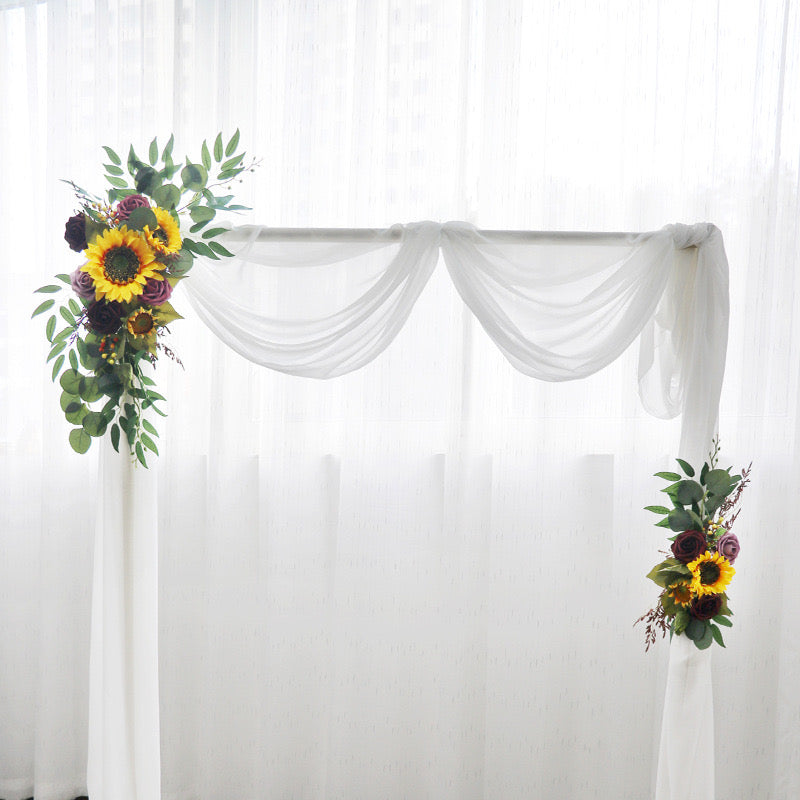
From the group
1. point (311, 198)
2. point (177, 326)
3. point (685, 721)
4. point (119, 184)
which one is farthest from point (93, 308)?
point (685, 721)

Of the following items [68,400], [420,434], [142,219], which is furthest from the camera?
[420,434]

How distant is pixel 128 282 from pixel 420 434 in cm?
97

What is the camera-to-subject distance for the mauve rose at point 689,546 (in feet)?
5.40

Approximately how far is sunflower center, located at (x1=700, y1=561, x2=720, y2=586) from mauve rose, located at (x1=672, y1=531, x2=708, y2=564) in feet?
0.12

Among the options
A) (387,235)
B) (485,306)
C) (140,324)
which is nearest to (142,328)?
(140,324)

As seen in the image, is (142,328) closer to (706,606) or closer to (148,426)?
(148,426)

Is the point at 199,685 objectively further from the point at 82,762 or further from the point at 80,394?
the point at 80,394

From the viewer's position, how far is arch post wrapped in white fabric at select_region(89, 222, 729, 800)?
5.59ft

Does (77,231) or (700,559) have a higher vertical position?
(77,231)

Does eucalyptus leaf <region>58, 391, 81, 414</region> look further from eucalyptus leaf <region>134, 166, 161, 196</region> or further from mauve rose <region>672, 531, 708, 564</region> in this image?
mauve rose <region>672, 531, 708, 564</region>

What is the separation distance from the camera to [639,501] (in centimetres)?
219

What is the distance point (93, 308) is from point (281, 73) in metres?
0.99

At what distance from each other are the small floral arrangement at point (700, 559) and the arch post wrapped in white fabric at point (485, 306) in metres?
0.08

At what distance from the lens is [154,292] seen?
1633 mm
